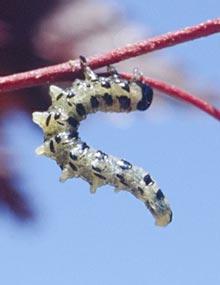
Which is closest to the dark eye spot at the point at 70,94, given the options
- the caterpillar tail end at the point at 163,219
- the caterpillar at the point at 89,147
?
the caterpillar at the point at 89,147

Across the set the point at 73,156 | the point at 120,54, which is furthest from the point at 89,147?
the point at 120,54

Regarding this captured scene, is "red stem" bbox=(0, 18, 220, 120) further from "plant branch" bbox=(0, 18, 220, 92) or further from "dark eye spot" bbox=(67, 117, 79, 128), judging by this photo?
"dark eye spot" bbox=(67, 117, 79, 128)

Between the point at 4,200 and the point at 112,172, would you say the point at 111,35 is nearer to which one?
the point at 4,200

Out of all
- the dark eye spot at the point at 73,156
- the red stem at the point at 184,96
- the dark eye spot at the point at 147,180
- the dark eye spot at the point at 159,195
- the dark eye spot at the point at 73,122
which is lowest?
the dark eye spot at the point at 159,195

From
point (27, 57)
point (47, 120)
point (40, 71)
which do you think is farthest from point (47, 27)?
point (40, 71)

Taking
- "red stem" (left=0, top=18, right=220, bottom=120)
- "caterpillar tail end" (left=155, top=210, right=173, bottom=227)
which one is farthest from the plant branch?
"caterpillar tail end" (left=155, top=210, right=173, bottom=227)

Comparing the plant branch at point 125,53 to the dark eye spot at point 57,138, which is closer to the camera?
the plant branch at point 125,53

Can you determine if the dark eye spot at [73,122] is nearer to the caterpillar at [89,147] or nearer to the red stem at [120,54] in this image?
the caterpillar at [89,147]
